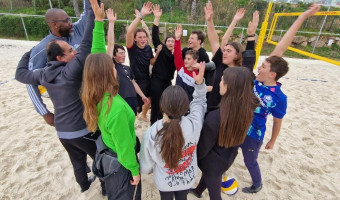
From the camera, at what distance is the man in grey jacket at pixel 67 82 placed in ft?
4.67

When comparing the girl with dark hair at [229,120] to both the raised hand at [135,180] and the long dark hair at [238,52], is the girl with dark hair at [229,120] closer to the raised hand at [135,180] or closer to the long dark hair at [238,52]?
the raised hand at [135,180]

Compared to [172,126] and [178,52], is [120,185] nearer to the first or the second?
[172,126]

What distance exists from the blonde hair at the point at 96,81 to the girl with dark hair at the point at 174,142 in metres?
0.41

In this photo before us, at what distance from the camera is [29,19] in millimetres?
13961

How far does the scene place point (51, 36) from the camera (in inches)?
75.1

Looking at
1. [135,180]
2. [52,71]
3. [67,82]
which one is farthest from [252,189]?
[52,71]

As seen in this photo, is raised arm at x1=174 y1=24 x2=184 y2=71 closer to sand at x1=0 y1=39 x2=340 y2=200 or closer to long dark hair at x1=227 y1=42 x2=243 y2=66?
long dark hair at x1=227 y1=42 x2=243 y2=66

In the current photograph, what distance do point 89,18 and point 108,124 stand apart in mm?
886

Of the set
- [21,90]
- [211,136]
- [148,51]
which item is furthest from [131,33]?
[21,90]

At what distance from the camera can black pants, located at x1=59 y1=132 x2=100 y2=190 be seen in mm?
1711

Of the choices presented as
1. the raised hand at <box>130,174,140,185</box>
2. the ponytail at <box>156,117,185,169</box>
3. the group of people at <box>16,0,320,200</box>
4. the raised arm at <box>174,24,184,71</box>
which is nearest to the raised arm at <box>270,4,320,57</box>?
the group of people at <box>16,0,320,200</box>

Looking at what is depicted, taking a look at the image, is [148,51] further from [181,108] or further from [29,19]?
[29,19]

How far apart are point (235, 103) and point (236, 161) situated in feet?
5.80

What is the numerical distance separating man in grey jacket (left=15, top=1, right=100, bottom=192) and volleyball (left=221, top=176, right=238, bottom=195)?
1596 millimetres
